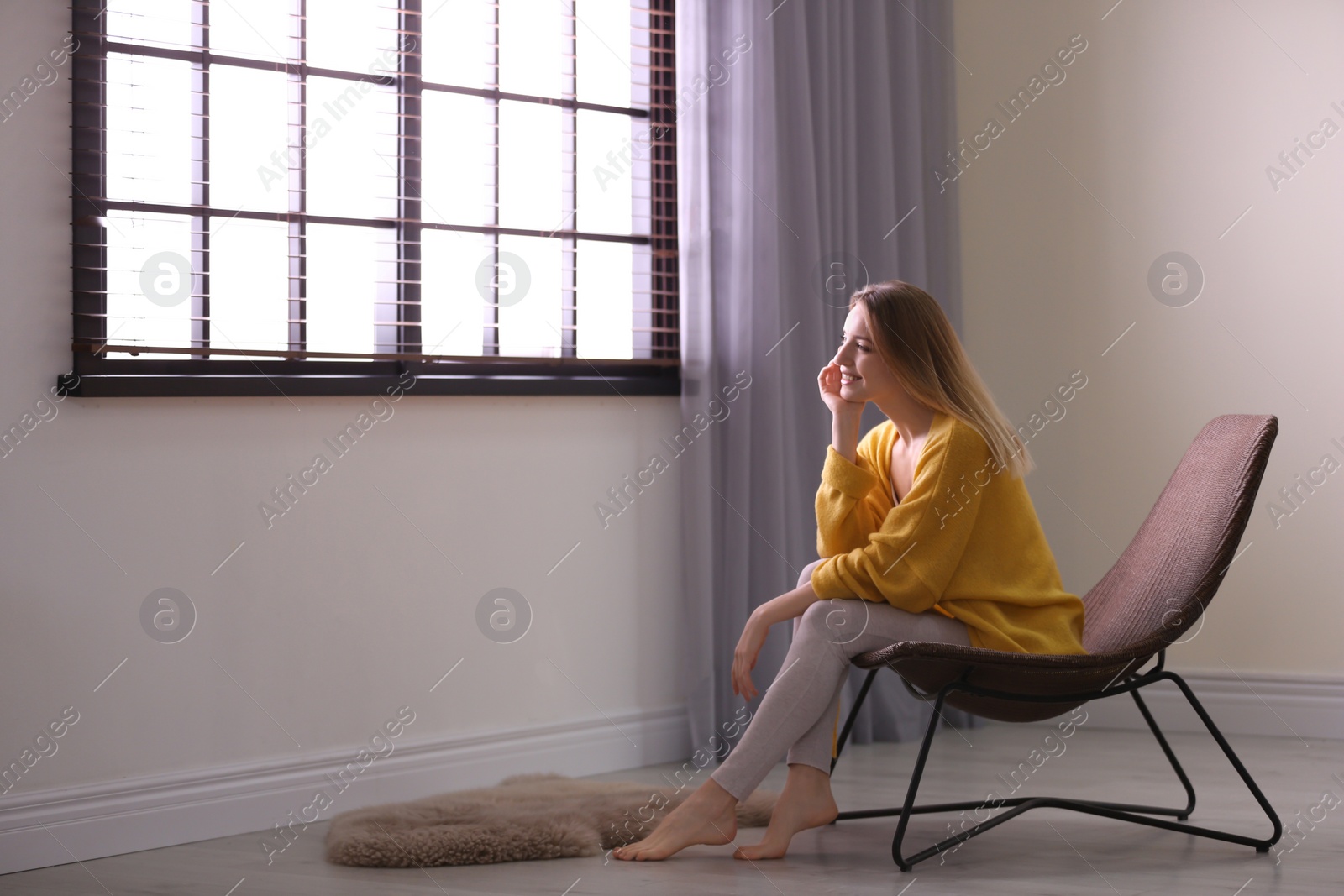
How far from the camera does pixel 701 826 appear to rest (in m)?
2.21

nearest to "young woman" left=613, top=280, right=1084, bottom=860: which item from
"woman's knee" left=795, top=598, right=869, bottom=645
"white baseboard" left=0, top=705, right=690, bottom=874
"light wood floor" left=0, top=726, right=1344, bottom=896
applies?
"woman's knee" left=795, top=598, right=869, bottom=645

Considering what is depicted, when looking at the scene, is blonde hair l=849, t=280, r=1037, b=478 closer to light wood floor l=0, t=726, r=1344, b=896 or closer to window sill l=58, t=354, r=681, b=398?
light wood floor l=0, t=726, r=1344, b=896

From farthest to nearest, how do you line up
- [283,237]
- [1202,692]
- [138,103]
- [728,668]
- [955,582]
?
Result: [1202,692] < [728,668] < [283,237] < [138,103] < [955,582]

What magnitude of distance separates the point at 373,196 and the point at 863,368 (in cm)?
118

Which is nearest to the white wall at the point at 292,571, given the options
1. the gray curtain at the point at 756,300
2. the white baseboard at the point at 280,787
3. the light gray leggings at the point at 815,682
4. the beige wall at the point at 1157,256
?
the white baseboard at the point at 280,787

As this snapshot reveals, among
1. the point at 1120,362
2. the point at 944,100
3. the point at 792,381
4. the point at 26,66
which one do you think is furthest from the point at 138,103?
the point at 1120,362

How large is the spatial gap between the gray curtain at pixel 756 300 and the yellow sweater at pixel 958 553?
796mm

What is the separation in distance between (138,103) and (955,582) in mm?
1785

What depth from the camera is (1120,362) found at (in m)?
3.61

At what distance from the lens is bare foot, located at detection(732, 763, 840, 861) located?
2.25m

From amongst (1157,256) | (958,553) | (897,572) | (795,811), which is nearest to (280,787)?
(795,811)

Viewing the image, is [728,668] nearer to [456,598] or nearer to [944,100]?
[456,598]

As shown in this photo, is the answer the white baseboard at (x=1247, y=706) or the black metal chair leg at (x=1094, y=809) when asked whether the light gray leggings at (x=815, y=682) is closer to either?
the black metal chair leg at (x=1094, y=809)

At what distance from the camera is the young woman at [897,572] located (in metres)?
2.22
